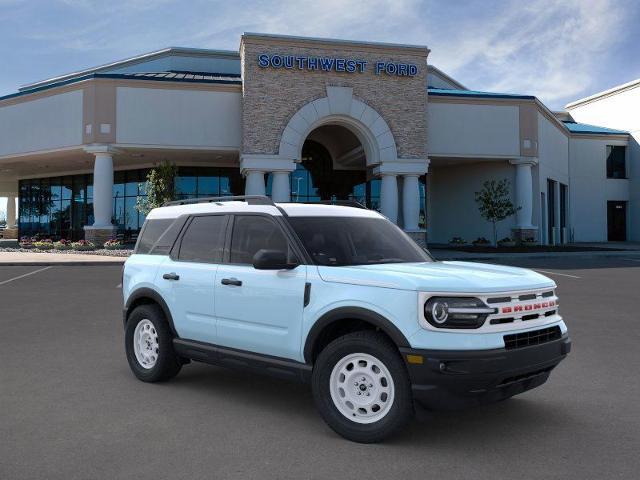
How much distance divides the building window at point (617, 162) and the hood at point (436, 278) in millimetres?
45439

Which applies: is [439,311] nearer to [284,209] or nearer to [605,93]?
[284,209]

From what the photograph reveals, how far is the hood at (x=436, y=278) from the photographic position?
13.6 feet

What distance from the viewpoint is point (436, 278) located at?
4.26 metres

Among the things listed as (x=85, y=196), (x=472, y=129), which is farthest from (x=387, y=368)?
(x=85, y=196)

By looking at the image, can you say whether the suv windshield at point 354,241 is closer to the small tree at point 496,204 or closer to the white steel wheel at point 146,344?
the white steel wheel at point 146,344

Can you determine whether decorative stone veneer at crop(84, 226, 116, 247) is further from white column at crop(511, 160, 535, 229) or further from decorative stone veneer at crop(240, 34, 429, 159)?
white column at crop(511, 160, 535, 229)

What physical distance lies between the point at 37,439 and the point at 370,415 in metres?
2.46

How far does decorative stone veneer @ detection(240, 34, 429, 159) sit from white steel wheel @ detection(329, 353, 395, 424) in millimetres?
25607

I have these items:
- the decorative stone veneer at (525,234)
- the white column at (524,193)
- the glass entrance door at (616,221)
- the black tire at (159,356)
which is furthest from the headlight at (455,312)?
the glass entrance door at (616,221)

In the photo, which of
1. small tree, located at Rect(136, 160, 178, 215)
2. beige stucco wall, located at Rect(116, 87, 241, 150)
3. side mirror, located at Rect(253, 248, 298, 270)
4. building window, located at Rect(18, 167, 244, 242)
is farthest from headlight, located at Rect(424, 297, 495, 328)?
building window, located at Rect(18, 167, 244, 242)

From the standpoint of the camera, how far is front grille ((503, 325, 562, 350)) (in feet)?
13.9

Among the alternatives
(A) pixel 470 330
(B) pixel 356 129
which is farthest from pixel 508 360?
(B) pixel 356 129

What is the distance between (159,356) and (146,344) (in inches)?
13.4

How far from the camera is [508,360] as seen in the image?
411 cm
